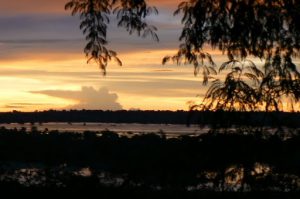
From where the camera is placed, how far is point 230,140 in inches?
621

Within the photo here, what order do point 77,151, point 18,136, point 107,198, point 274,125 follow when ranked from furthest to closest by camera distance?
point 18,136, point 77,151, point 107,198, point 274,125

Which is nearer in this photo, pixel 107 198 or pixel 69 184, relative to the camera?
pixel 107 198

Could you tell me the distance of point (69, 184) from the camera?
2469 centimetres

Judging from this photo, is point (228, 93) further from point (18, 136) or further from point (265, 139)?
point (18, 136)

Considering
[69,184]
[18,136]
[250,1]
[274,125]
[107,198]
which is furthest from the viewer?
[18,136]

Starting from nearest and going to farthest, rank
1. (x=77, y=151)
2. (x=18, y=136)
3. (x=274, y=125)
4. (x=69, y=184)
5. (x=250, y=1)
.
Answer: (x=250, y=1), (x=274, y=125), (x=69, y=184), (x=77, y=151), (x=18, y=136)

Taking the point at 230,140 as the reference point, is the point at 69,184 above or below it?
below

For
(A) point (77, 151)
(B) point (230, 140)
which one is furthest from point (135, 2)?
(A) point (77, 151)

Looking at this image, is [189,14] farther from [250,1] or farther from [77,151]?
[77,151]

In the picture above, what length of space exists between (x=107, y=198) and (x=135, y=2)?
9059 millimetres

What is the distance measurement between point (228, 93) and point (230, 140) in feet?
4.40

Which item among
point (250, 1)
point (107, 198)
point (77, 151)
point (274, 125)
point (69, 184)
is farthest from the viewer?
point (77, 151)

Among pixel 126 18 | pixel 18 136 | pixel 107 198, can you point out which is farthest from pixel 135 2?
pixel 18 136

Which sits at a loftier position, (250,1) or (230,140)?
(250,1)
